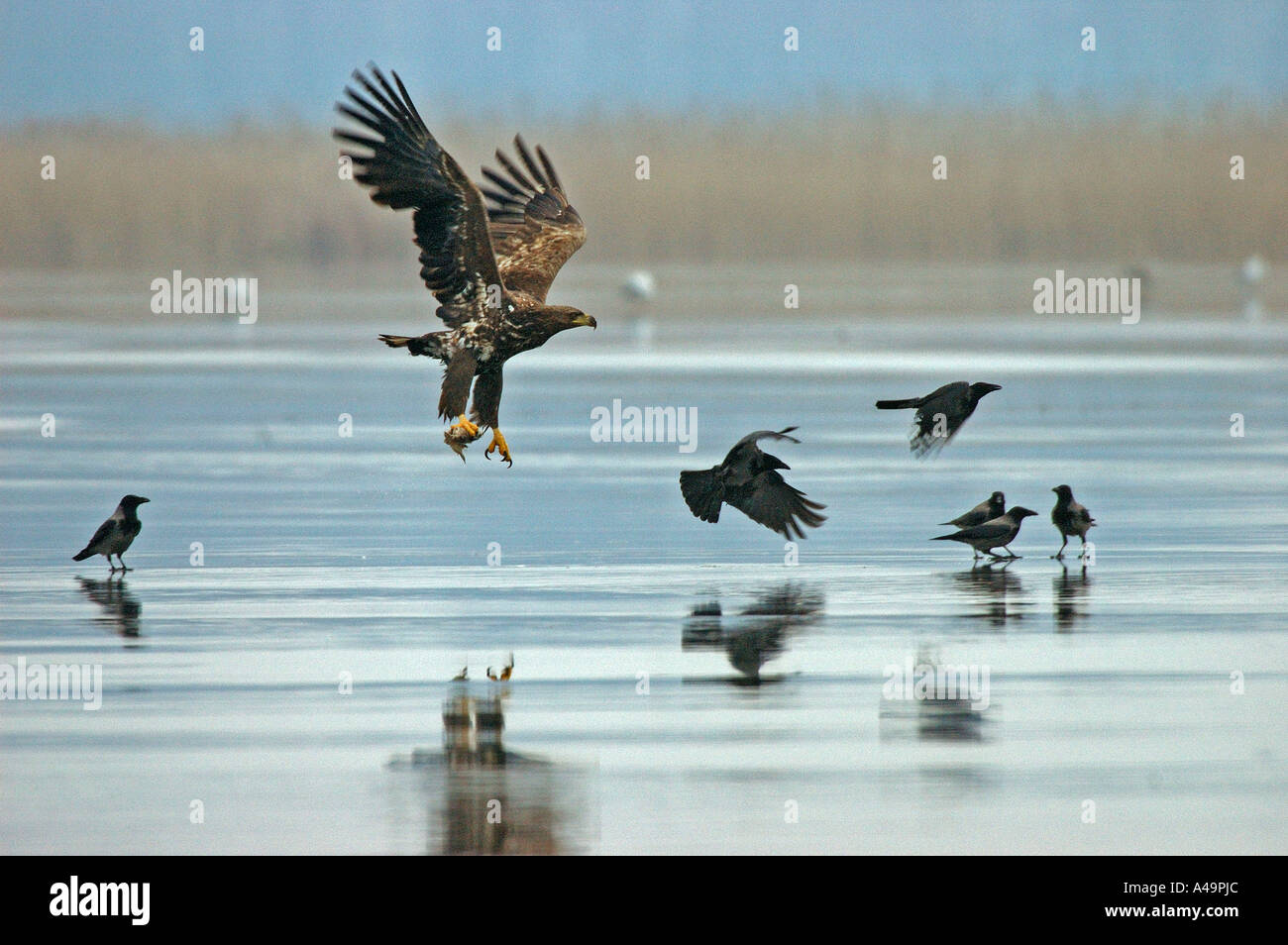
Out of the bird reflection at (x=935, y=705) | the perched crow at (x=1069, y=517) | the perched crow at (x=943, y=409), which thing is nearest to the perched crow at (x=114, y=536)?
the perched crow at (x=943, y=409)

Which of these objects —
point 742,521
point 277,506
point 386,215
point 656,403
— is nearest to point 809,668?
point 742,521

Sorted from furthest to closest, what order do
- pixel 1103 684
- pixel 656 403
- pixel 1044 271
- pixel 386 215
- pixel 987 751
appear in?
pixel 386 215 → pixel 1044 271 → pixel 656 403 → pixel 1103 684 → pixel 987 751

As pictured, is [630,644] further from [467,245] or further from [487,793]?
[467,245]

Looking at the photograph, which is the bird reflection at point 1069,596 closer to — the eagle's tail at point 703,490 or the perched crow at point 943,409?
the perched crow at point 943,409

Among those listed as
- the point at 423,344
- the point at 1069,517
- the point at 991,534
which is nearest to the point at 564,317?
the point at 423,344

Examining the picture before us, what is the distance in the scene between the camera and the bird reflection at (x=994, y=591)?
35.3 feet

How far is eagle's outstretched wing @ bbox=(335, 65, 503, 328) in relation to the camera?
1266 centimetres

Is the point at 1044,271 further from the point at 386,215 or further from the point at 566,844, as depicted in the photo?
the point at 566,844

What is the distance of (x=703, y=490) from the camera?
40.1 ft

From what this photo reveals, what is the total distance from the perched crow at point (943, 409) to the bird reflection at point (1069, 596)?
1.02m

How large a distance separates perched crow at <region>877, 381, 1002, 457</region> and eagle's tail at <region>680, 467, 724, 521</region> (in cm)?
102
